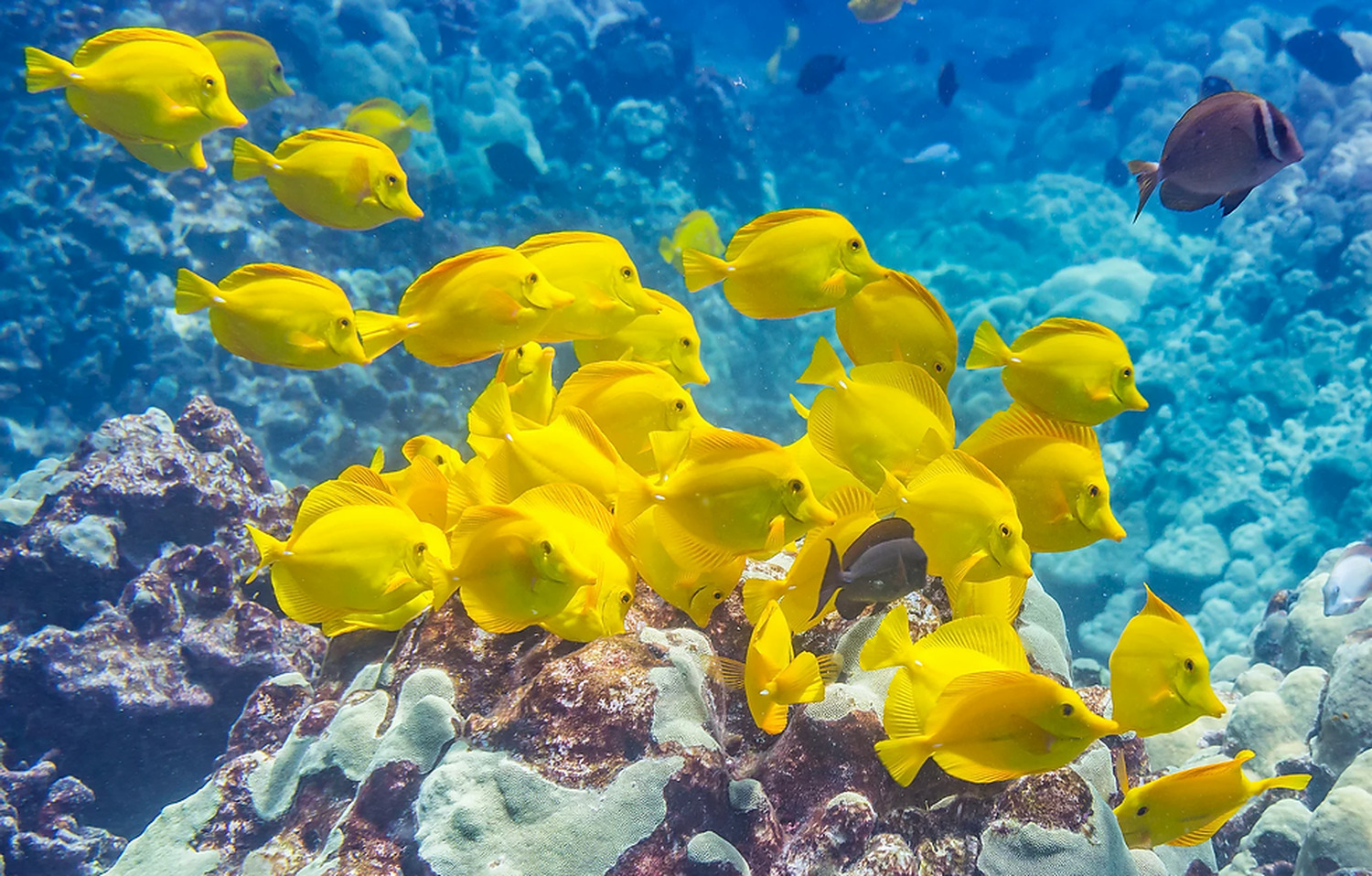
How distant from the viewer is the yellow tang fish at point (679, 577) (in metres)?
2.00

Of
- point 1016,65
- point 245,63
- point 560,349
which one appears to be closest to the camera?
point 245,63

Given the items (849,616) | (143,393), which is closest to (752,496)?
(849,616)

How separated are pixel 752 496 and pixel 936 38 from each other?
28311 millimetres

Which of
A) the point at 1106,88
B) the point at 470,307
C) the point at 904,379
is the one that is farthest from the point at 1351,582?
the point at 1106,88

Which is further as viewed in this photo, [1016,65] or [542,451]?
[1016,65]

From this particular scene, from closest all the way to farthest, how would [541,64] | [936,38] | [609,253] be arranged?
[609,253]
[541,64]
[936,38]

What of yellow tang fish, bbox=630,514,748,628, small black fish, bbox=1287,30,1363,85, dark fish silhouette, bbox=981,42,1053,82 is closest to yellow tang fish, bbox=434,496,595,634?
yellow tang fish, bbox=630,514,748,628

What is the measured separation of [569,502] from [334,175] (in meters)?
1.64

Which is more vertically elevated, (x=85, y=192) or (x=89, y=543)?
(x=85, y=192)

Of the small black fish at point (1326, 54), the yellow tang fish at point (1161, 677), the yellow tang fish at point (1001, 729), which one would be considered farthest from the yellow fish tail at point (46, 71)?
the small black fish at point (1326, 54)

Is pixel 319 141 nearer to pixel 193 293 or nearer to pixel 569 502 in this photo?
pixel 193 293

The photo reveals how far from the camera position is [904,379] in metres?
2.04

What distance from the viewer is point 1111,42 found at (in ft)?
72.8

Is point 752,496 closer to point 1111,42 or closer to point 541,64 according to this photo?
point 541,64
